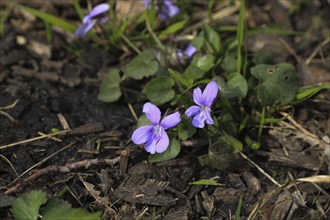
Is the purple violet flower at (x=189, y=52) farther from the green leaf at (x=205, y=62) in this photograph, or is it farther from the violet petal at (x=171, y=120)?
the violet petal at (x=171, y=120)

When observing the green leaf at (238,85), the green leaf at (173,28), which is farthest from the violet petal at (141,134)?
the green leaf at (173,28)

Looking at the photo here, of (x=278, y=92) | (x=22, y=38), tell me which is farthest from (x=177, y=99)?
(x=22, y=38)

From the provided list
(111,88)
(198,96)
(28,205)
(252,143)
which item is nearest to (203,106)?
(198,96)

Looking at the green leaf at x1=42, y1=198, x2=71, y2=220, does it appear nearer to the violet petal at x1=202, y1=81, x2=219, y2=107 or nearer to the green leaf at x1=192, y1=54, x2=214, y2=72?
the violet petal at x1=202, y1=81, x2=219, y2=107

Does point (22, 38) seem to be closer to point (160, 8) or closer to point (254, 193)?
point (160, 8)

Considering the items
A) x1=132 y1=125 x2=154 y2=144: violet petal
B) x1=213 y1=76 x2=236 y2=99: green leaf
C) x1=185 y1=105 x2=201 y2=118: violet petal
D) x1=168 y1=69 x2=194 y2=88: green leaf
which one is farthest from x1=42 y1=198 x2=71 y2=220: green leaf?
x1=213 y1=76 x2=236 y2=99: green leaf
